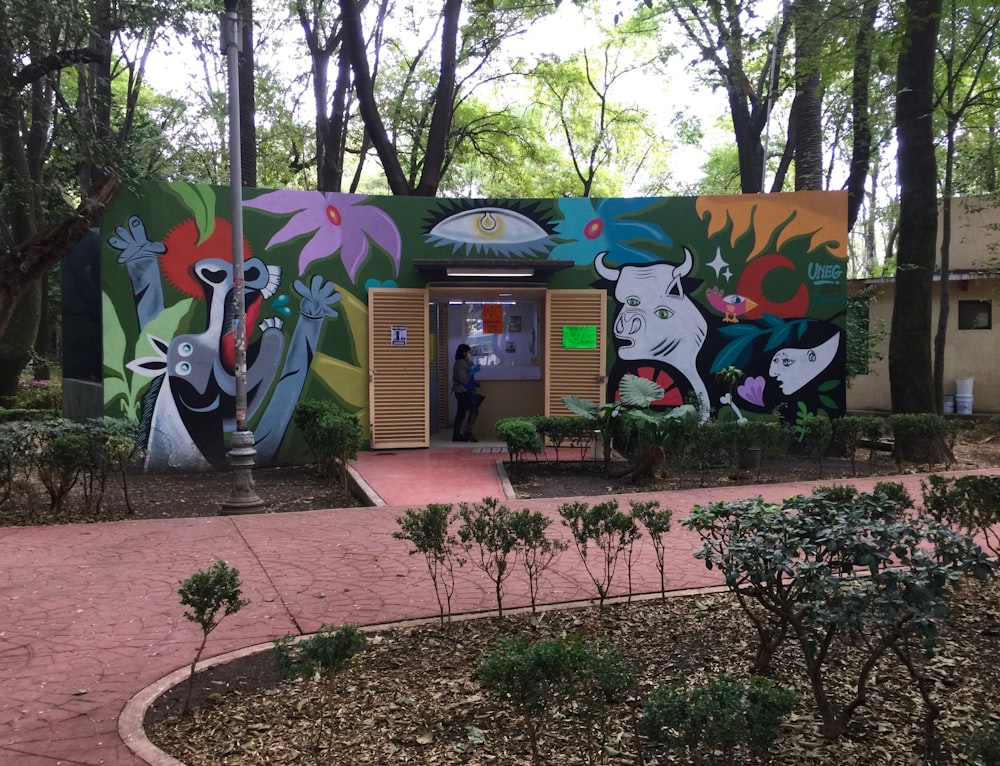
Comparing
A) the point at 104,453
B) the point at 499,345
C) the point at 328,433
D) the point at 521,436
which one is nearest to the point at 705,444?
the point at 521,436

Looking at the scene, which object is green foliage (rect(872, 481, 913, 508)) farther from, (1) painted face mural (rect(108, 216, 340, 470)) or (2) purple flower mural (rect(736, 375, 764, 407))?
(1) painted face mural (rect(108, 216, 340, 470))

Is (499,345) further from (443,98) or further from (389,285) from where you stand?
(443,98)

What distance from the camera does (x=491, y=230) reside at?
39.0ft

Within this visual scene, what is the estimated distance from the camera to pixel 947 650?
170 inches

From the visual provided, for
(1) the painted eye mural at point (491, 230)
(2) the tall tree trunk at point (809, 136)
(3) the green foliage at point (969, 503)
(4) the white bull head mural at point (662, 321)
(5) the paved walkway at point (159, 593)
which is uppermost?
(2) the tall tree trunk at point (809, 136)

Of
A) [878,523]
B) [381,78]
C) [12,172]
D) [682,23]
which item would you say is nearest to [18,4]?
[12,172]

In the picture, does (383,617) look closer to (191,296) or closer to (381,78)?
(191,296)

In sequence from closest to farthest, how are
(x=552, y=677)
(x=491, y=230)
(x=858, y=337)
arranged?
(x=552, y=677) → (x=491, y=230) → (x=858, y=337)

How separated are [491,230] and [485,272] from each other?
94 cm

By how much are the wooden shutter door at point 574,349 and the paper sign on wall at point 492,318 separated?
138cm

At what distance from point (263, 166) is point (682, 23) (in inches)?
584

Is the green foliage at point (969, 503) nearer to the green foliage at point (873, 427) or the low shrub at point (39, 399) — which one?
the green foliage at point (873, 427)

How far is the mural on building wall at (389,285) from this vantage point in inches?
425

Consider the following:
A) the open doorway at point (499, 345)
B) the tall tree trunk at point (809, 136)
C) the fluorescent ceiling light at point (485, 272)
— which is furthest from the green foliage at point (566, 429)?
the tall tree trunk at point (809, 136)
